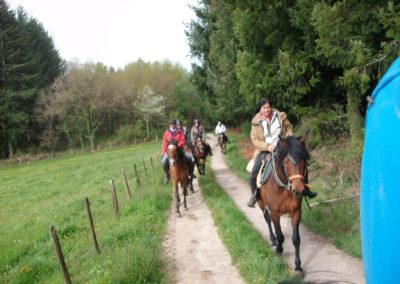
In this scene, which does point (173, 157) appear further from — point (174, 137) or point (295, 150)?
point (295, 150)

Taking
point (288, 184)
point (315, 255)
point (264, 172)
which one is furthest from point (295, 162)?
point (315, 255)

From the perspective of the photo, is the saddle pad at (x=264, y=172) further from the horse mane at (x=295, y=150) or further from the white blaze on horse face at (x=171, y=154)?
the white blaze on horse face at (x=171, y=154)

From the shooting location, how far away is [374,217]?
3.42 ft

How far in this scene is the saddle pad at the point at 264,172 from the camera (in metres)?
7.38

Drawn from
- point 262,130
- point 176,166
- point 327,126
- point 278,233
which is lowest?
point 278,233

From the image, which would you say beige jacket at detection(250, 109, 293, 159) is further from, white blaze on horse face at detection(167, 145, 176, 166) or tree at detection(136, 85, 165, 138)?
tree at detection(136, 85, 165, 138)

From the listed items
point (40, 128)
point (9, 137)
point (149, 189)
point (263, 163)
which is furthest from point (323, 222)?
point (40, 128)

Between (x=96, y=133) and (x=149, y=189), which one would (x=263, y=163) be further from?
(x=96, y=133)

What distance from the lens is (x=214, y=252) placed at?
27.7 feet

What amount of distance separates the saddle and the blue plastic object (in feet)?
20.6

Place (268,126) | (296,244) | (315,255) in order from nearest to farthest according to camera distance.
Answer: (296,244)
(315,255)
(268,126)

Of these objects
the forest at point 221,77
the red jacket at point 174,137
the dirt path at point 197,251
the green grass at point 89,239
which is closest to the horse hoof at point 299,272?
the dirt path at point 197,251

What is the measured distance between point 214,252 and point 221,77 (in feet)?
53.7

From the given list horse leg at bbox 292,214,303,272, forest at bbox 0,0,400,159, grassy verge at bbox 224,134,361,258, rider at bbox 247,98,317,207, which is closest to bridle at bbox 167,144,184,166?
forest at bbox 0,0,400,159
